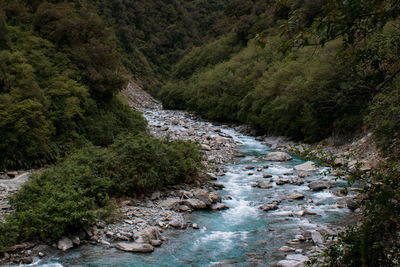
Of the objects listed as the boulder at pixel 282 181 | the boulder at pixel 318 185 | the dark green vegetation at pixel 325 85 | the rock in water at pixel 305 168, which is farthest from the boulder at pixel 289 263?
the rock in water at pixel 305 168

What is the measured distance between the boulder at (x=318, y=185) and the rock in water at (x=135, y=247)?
7275mm

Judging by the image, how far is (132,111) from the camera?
2286 cm

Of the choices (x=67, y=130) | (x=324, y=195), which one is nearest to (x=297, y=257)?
(x=324, y=195)

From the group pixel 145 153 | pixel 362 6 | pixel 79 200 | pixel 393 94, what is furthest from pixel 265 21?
pixel 362 6

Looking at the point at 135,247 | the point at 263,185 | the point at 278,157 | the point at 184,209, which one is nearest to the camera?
the point at 135,247

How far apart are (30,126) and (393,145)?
14.5m

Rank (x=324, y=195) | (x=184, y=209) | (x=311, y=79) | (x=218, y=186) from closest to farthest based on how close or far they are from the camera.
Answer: (x=184, y=209) < (x=324, y=195) < (x=218, y=186) < (x=311, y=79)

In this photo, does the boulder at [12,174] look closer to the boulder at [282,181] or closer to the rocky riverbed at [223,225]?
the rocky riverbed at [223,225]

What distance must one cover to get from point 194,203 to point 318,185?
5.07m

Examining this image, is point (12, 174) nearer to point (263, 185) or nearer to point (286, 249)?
point (263, 185)

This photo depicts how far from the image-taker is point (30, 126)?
13.1m

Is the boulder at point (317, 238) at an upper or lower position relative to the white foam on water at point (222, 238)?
upper

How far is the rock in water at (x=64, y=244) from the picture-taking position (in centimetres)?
740

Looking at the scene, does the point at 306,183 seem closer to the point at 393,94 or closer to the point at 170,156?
the point at 393,94
